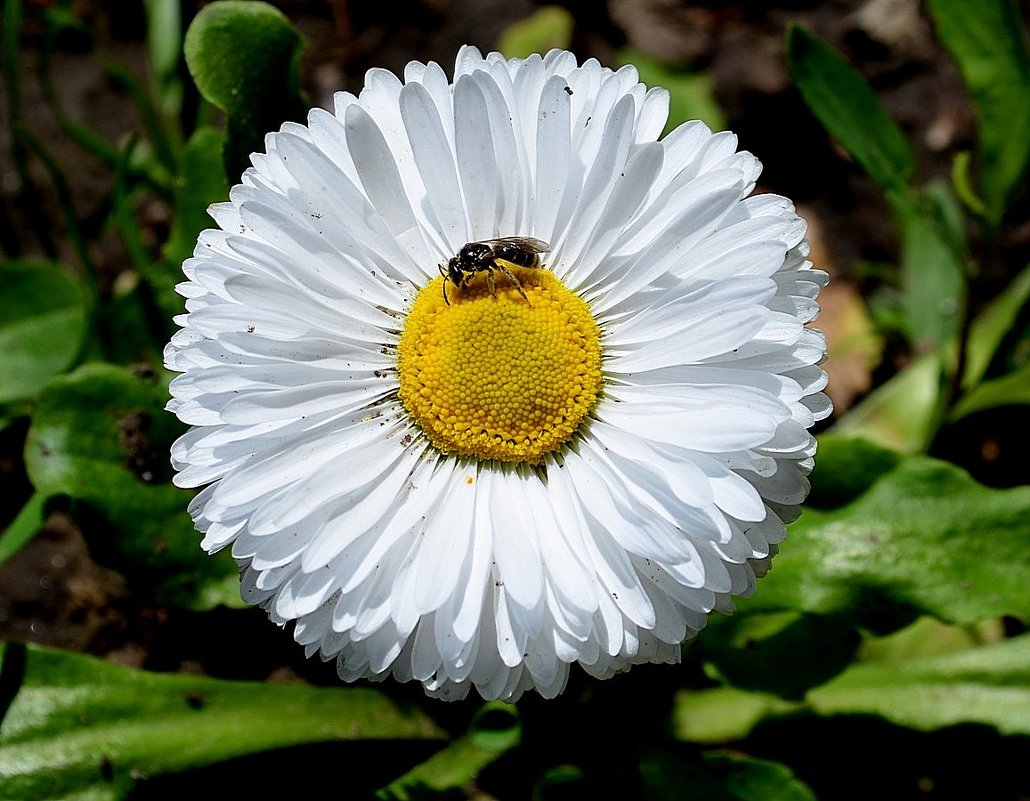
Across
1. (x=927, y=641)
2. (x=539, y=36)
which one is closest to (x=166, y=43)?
(x=539, y=36)

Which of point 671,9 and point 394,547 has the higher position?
point 671,9

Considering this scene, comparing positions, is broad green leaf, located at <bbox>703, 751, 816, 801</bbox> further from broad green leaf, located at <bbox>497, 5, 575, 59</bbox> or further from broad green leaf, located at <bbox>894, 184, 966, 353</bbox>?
broad green leaf, located at <bbox>497, 5, 575, 59</bbox>

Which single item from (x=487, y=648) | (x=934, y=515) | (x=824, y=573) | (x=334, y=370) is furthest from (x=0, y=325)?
(x=934, y=515)

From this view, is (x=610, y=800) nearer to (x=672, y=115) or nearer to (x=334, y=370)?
(x=334, y=370)

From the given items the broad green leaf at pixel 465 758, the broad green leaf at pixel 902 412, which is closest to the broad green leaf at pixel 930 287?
the broad green leaf at pixel 902 412

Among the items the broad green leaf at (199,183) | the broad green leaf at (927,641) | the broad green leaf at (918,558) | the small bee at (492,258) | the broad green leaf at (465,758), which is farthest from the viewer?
the broad green leaf at (927,641)

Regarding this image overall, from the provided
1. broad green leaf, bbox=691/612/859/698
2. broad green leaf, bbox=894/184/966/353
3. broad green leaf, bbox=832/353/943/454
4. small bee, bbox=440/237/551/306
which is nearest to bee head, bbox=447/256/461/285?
small bee, bbox=440/237/551/306

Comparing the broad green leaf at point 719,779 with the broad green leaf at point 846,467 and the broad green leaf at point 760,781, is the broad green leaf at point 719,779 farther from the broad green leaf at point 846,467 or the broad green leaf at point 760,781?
the broad green leaf at point 846,467
